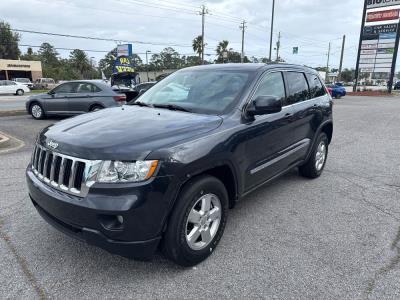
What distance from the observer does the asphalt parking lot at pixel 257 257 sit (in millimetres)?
2568

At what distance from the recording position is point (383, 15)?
35.3 m

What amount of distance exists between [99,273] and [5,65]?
190ft

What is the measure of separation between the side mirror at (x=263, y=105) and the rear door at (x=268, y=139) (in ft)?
0.47

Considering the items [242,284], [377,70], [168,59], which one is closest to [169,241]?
[242,284]

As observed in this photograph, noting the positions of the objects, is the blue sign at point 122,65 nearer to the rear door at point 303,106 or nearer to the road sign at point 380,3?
the rear door at point 303,106

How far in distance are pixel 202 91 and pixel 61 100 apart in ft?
29.5

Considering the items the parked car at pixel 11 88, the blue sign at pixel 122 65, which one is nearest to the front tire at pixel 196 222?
the blue sign at pixel 122 65

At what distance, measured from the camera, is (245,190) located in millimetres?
3420

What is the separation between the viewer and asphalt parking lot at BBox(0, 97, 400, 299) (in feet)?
8.43

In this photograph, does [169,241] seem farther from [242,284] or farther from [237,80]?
[237,80]

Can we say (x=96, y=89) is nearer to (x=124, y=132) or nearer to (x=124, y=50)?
(x=124, y=132)

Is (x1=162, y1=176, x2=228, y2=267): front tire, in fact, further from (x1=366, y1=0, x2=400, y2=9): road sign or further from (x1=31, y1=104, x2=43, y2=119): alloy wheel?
(x1=366, y1=0, x2=400, y2=9): road sign

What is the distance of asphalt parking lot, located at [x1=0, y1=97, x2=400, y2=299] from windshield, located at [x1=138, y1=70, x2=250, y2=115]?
1.39 meters

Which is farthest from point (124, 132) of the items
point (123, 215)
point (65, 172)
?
point (123, 215)
